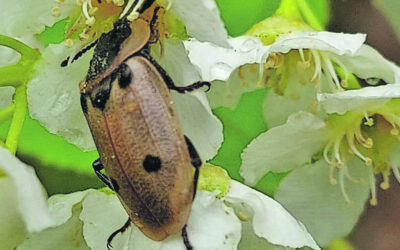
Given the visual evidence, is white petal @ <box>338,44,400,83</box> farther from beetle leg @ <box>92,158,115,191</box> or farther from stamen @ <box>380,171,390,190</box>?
beetle leg @ <box>92,158,115,191</box>

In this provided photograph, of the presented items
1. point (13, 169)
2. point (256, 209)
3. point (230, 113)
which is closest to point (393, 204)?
point (230, 113)

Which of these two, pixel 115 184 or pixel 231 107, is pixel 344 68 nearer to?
pixel 231 107

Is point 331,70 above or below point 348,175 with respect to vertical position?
above

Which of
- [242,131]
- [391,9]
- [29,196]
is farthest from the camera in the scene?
[391,9]

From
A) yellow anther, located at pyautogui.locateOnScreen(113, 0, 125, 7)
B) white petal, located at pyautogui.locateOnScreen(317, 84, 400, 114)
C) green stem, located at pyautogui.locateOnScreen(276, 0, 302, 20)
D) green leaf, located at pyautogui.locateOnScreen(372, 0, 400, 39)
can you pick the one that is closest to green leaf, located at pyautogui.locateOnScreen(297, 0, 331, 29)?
green leaf, located at pyautogui.locateOnScreen(372, 0, 400, 39)

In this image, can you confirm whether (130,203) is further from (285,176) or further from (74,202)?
(285,176)

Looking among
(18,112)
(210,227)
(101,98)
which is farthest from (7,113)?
(210,227)

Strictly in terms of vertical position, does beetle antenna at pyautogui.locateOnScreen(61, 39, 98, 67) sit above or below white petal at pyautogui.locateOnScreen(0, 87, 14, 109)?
above
